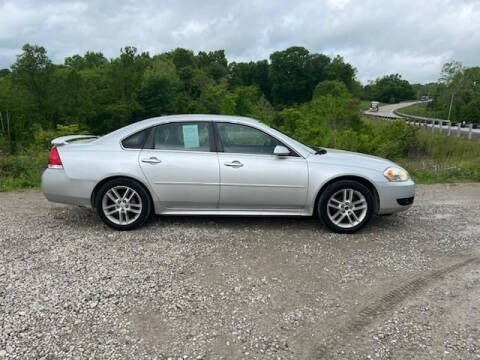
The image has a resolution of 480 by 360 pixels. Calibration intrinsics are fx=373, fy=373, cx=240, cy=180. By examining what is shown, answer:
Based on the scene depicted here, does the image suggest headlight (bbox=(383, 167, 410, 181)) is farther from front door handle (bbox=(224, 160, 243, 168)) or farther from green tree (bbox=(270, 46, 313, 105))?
green tree (bbox=(270, 46, 313, 105))

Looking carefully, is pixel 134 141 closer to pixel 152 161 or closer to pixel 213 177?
pixel 152 161

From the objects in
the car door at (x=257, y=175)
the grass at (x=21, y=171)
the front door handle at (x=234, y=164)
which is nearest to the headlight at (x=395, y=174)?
the car door at (x=257, y=175)

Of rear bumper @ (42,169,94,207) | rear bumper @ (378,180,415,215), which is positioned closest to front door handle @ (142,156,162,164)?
rear bumper @ (42,169,94,207)

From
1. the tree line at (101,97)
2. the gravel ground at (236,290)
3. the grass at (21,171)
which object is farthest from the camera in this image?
the tree line at (101,97)

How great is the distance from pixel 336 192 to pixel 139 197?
2389 mm

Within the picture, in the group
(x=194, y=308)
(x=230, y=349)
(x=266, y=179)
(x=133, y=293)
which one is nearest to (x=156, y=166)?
(x=266, y=179)

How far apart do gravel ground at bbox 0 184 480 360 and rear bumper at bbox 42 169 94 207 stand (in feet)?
1.34

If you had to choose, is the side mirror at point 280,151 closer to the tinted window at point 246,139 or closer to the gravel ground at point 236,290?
the tinted window at point 246,139

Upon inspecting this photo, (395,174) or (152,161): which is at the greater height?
(152,161)

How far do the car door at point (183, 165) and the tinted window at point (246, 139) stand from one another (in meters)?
0.19

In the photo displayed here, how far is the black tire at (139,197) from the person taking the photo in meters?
4.49

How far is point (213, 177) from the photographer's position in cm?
446

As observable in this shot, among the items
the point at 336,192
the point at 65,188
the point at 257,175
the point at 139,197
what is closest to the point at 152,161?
the point at 139,197

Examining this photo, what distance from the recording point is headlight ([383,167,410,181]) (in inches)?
180
